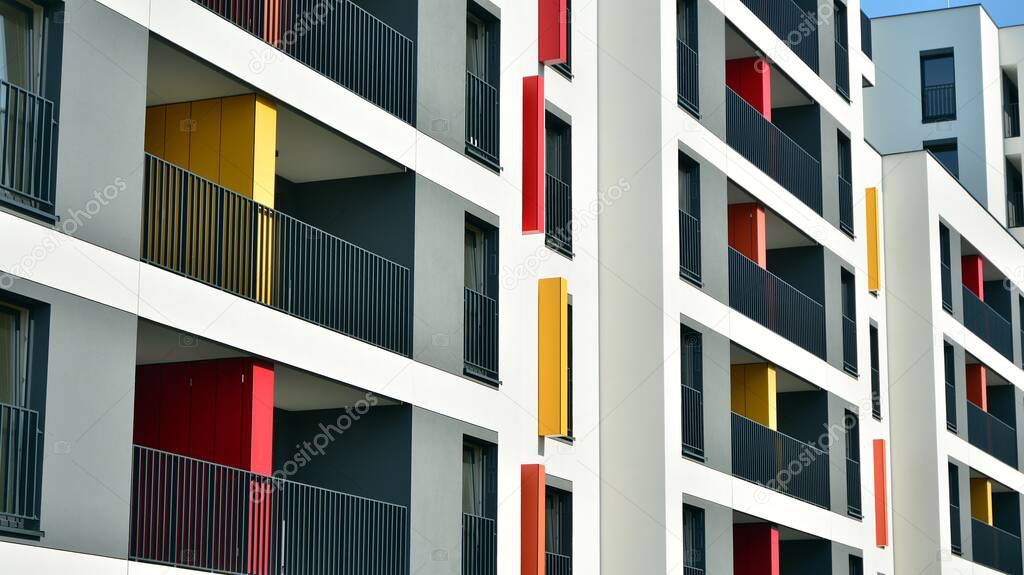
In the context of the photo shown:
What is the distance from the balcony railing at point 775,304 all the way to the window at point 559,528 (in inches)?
277

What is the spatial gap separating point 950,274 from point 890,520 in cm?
862

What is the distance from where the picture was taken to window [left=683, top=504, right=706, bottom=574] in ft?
104

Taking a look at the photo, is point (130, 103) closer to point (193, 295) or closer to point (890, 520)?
point (193, 295)

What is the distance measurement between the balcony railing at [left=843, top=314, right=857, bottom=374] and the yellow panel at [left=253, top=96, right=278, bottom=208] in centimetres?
2225

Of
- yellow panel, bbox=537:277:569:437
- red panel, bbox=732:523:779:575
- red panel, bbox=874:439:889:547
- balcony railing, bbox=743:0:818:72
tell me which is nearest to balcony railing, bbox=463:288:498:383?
yellow panel, bbox=537:277:569:437

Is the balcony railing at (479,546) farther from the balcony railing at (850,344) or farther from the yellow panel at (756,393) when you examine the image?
the balcony railing at (850,344)

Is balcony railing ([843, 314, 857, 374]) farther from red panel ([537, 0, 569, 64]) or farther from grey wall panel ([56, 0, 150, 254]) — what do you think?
grey wall panel ([56, 0, 150, 254])

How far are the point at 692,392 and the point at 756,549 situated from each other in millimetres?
5034

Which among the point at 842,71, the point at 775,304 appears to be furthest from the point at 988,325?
the point at 775,304

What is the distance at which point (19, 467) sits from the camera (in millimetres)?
16359

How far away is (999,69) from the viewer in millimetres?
60250

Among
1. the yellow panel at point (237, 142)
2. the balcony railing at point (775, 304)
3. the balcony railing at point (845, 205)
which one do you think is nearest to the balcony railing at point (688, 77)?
the balcony railing at point (775, 304)

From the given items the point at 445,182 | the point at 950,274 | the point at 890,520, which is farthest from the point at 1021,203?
the point at 445,182

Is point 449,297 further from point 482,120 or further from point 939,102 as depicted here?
point 939,102
